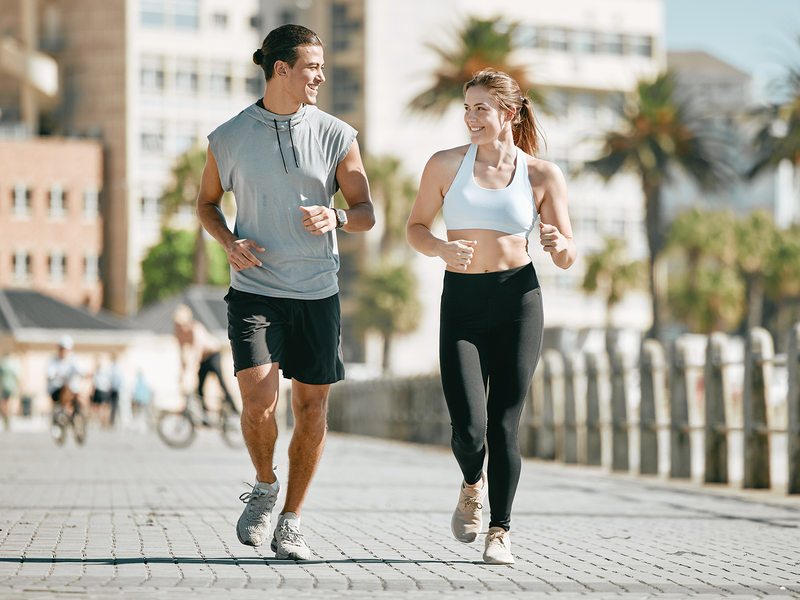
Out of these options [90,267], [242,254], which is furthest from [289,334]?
[90,267]

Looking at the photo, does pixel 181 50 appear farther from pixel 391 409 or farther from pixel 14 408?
pixel 391 409

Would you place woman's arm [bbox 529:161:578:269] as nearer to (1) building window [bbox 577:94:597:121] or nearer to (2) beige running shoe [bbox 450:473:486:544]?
(2) beige running shoe [bbox 450:473:486:544]

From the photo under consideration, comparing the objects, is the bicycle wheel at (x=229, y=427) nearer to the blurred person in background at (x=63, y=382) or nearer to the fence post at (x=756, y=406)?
the blurred person in background at (x=63, y=382)

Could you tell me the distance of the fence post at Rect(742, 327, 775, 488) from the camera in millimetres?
11758

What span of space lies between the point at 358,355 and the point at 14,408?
94.1 feet

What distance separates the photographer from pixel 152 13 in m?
85.8

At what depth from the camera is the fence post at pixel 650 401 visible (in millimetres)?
14469

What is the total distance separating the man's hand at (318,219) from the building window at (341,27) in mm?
80951

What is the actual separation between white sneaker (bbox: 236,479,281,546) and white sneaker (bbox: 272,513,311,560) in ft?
0.29

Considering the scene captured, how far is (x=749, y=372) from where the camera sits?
11.8 m

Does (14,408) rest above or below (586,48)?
below

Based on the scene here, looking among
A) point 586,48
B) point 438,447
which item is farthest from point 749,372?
point 586,48

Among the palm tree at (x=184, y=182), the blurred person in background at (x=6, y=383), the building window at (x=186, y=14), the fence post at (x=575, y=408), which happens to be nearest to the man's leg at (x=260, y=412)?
the fence post at (x=575, y=408)

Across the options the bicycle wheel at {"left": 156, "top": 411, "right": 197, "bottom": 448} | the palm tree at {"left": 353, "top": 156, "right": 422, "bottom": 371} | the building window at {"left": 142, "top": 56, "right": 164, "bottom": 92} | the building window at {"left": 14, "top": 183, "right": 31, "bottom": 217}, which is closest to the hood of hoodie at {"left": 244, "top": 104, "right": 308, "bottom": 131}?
the bicycle wheel at {"left": 156, "top": 411, "right": 197, "bottom": 448}
